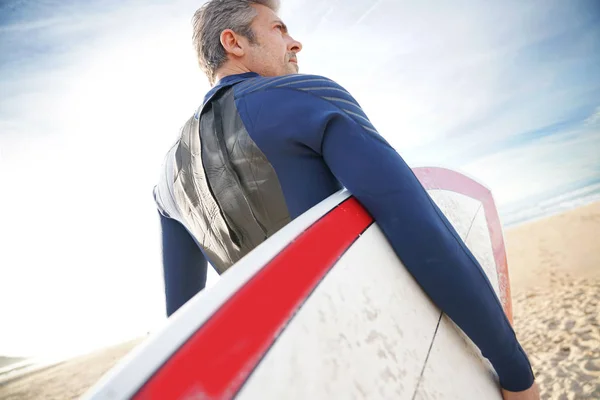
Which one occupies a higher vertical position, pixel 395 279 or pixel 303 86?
pixel 303 86

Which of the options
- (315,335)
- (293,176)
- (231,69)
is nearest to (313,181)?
(293,176)

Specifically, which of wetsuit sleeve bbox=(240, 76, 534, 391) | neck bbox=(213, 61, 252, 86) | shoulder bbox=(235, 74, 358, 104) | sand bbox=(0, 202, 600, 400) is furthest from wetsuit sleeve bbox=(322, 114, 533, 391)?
sand bbox=(0, 202, 600, 400)

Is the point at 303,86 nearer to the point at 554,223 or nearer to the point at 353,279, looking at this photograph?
the point at 353,279

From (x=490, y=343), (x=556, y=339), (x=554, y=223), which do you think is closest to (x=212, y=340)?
(x=490, y=343)

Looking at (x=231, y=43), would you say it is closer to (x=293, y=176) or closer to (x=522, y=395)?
(x=293, y=176)

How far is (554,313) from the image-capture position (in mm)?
6293

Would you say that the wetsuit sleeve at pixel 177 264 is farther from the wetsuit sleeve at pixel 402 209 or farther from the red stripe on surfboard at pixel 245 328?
the red stripe on surfboard at pixel 245 328

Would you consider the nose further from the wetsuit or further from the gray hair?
Answer: the wetsuit

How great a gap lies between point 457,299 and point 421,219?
212 millimetres

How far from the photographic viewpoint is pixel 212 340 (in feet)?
1.31

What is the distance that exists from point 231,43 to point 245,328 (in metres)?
1.09

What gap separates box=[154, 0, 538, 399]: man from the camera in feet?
2.45

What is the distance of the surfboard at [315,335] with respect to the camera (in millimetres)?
373

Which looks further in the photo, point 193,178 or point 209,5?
point 209,5
